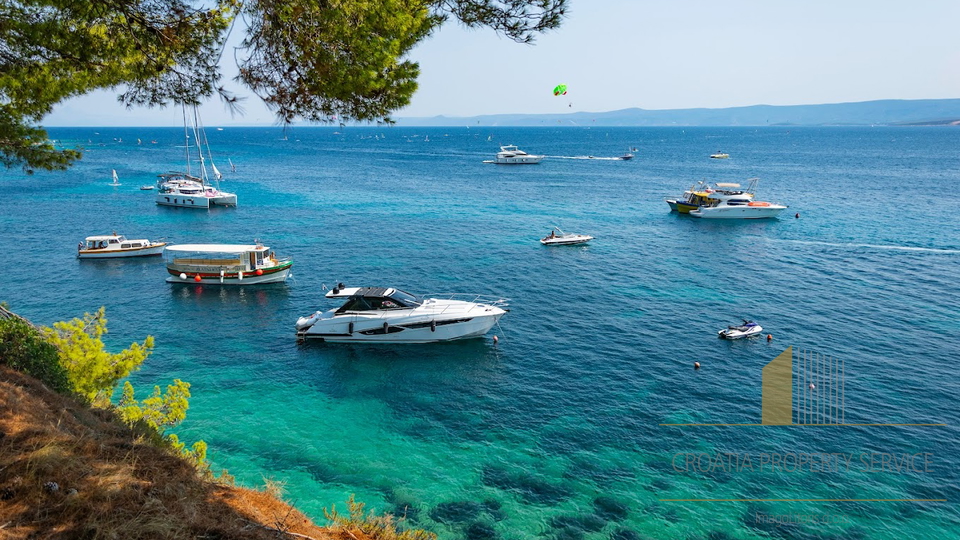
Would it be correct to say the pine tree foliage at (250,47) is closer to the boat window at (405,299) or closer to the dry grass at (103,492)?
the dry grass at (103,492)

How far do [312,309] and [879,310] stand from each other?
4507 centimetres

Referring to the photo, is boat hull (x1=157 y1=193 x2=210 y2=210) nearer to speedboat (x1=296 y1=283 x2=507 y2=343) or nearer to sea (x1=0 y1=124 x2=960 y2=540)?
sea (x1=0 y1=124 x2=960 y2=540)

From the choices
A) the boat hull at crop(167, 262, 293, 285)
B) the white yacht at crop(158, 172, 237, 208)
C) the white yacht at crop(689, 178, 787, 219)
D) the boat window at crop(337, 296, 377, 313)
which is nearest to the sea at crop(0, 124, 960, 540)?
the boat hull at crop(167, 262, 293, 285)

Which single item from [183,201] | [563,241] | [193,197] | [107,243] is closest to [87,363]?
[107,243]

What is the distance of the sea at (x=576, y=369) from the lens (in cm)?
2314

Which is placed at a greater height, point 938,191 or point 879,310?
point 938,191

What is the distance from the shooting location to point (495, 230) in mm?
72125

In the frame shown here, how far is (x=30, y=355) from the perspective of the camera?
17.7m

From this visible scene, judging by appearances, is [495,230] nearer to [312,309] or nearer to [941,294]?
[312,309]

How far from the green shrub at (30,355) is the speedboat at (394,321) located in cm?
2062

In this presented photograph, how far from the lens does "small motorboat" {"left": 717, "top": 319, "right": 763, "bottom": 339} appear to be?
37875 millimetres

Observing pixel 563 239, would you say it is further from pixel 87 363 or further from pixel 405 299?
pixel 87 363

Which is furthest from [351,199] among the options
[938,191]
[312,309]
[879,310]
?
[938,191]

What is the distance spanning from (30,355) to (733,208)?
82380 millimetres
